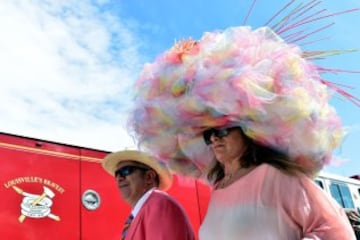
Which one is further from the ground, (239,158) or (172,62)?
(172,62)

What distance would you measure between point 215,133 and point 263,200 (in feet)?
1.02

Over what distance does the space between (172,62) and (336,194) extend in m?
5.48

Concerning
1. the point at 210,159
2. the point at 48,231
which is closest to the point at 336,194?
the point at 48,231

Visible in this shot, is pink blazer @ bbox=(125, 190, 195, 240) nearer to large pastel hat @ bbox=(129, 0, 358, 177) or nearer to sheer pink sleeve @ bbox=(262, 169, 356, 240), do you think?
large pastel hat @ bbox=(129, 0, 358, 177)

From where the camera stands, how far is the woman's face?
5.53ft

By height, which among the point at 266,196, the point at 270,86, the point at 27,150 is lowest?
the point at 266,196

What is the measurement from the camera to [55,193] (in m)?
3.53

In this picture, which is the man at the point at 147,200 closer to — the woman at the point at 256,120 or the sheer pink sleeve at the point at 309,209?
the woman at the point at 256,120

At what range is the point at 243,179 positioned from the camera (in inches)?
64.4

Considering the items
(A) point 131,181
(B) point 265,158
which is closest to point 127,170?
(A) point 131,181

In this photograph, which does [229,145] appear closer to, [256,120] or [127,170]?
[256,120]

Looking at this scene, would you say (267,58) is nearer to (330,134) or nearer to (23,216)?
(330,134)

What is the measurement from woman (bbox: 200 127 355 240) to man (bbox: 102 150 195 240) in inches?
10.5

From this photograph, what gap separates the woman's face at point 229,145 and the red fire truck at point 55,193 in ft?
4.59
